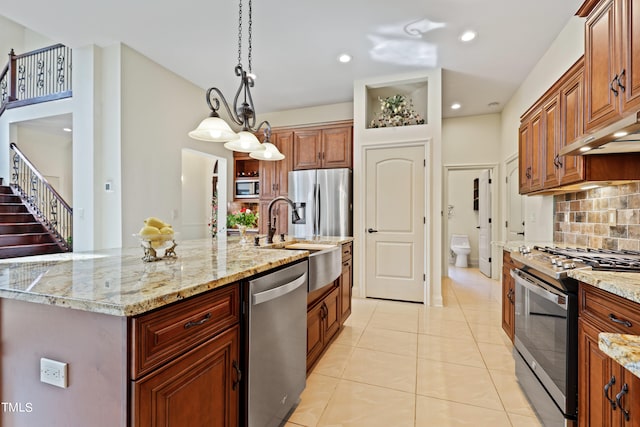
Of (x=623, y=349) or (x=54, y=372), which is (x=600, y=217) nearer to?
(x=623, y=349)

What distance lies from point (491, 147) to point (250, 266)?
501cm

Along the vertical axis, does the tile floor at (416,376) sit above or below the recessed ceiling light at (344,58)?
below

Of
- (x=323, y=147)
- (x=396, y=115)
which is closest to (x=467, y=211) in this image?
(x=396, y=115)

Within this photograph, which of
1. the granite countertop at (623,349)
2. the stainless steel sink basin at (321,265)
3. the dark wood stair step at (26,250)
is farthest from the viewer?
the dark wood stair step at (26,250)

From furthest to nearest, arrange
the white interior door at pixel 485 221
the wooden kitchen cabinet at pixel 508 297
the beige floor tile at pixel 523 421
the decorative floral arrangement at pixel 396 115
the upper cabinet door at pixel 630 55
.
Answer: the white interior door at pixel 485 221 < the decorative floral arrangement at pixel 396 115 < the wooden kitchen cabinet at pixel 508 297 < the beige floor tile at pixel 523 421 < the upper cabinet door at pixel 630 55

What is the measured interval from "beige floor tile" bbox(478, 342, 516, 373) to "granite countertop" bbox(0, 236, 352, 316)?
183 centimetres

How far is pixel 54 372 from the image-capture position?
35.1 inches

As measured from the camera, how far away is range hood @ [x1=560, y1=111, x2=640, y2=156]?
1.25 metres

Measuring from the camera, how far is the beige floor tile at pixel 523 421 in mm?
1613

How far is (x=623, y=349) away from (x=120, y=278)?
146cm

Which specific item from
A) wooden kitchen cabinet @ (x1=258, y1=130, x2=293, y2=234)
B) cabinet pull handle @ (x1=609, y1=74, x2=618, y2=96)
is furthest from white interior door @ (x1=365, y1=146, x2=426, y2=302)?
cabinet pull handle @ (x1=609, y1=74, x2=618, y2=96)

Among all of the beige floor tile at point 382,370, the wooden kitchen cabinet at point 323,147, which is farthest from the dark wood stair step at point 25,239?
the beige floor tile at point 382,370

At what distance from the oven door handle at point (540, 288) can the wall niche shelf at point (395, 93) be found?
109 inches

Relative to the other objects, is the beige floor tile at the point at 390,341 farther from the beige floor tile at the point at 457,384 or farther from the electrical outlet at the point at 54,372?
the electrical outlet at the point at 54,372
